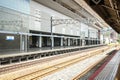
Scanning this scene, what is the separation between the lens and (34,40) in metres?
46.8

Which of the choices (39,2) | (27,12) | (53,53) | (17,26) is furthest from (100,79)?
(39,2)

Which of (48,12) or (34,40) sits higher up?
(48,12)

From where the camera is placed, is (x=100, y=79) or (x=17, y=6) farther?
(x=17, y=6)

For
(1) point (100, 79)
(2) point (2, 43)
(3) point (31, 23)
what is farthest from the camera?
(3) point (31, 23)

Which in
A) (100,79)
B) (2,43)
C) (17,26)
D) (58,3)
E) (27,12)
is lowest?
(100,79)

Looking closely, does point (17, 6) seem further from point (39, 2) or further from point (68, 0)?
point (68, 0)

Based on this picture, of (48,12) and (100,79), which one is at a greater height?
(48,12)

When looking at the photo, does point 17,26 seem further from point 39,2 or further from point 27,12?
point 39,2

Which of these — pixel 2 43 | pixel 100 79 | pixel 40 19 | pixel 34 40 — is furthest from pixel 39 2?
pixel 100 79

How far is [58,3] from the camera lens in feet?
159

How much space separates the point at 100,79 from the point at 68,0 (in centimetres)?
3710

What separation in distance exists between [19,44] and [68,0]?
19.3 meters

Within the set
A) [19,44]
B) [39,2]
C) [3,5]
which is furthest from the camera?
[39,2]

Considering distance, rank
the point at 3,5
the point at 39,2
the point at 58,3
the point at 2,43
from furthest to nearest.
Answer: the point at 58,3 < the point at 39,2 < the point at 3,5 < the point at 2,43
